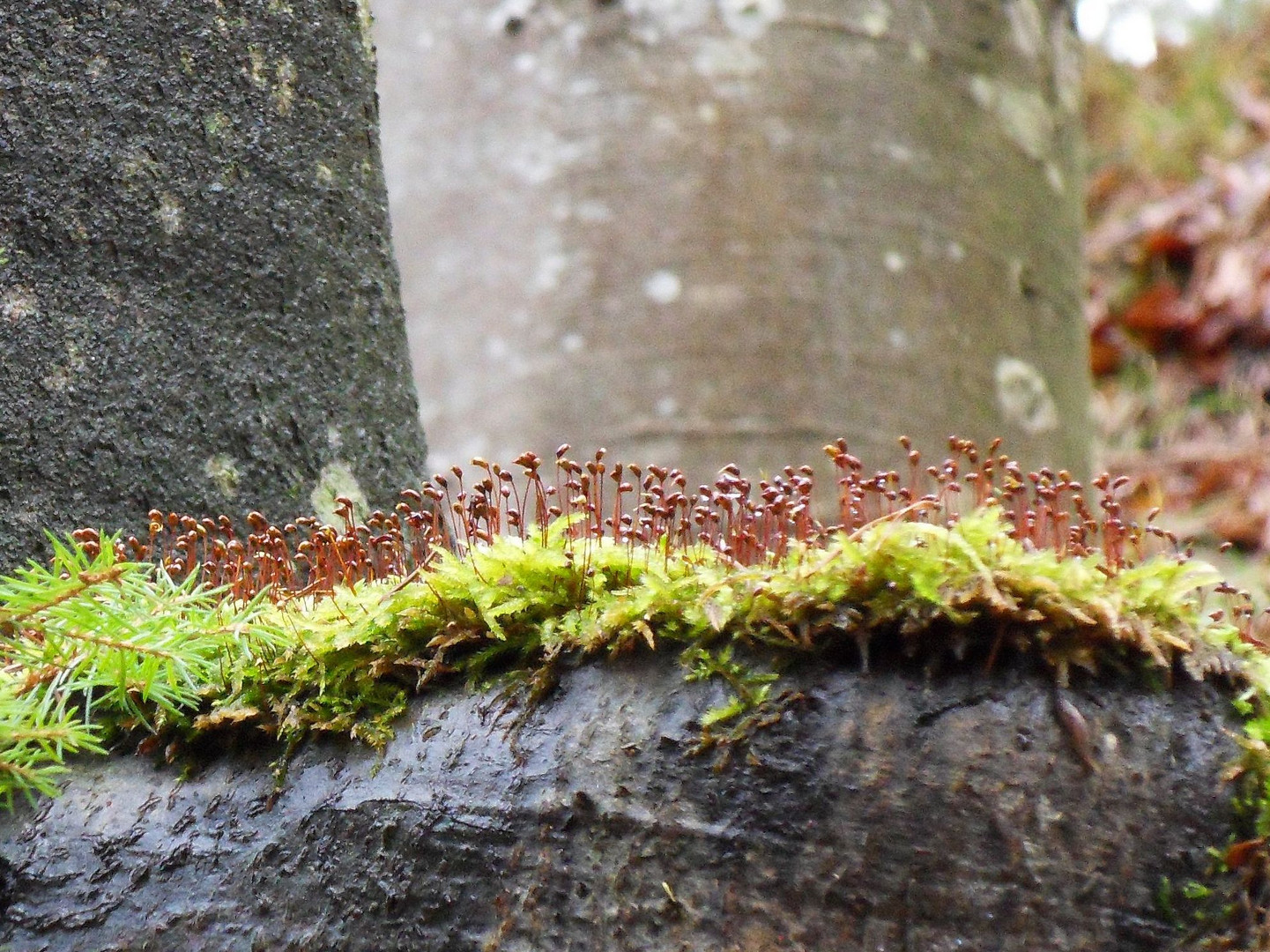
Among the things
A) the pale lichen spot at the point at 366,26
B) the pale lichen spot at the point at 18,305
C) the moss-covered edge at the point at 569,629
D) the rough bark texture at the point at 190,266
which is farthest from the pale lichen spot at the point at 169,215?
the moss-covered edge at the point at 569,629

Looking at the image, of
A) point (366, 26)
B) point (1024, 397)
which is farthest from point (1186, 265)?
point (366, 26)

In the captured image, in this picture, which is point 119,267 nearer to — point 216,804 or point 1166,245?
point 216,804

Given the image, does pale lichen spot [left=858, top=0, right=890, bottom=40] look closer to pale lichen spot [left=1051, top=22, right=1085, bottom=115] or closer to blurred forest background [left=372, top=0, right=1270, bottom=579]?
pale lichen spot [left=1051, top=22, right=1085, bottom=115]

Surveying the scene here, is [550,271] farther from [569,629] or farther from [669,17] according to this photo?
[569,629]

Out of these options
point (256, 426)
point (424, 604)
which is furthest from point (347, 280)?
point (424, 604)

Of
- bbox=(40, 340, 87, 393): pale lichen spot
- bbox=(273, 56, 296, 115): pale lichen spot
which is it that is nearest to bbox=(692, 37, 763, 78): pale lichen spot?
bbox=(273, 56, 296, 115): pale lichen spot

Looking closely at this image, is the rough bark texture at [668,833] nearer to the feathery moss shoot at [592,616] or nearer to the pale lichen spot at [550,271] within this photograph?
the feathery moss shoot at [592,616]
